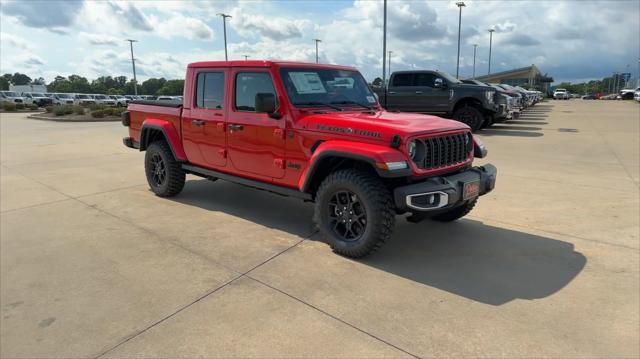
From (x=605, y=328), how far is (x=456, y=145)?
1.92 metres

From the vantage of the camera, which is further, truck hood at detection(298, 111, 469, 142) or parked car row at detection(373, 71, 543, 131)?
parked car row at detection(373, 71, 543, 131)

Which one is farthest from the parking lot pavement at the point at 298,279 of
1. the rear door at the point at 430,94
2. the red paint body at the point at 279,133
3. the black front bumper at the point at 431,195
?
the rear door at the point at 430,94

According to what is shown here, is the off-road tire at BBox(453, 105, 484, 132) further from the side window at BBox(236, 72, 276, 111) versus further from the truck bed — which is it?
the side window at BBox(236, 72, 276, 111)

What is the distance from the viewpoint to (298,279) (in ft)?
11.8

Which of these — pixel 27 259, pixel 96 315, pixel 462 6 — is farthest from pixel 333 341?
pixel 462 6

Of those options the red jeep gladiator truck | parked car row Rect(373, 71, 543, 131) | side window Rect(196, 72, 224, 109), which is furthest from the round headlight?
parked car row Rect(373, 71, 543, 131)

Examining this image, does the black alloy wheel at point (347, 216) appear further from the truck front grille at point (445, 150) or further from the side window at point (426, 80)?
the side window at point (426, 80)

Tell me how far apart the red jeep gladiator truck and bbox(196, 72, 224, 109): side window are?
1 centimetres

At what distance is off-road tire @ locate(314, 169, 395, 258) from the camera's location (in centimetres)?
374

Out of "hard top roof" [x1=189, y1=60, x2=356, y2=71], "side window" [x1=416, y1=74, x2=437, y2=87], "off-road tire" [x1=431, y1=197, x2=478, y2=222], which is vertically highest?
"side window" [x1=416, y1=74, x2=437, y2=87]

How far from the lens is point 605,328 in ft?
9.50

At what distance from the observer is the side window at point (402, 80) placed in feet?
46.7

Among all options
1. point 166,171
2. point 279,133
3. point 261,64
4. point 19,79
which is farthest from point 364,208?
point 19,79

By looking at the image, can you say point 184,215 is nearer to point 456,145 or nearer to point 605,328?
point 456,145
